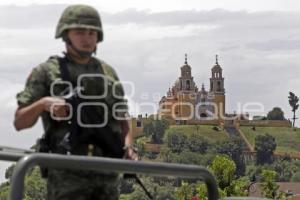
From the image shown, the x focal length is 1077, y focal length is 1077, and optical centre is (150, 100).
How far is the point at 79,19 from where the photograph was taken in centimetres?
398

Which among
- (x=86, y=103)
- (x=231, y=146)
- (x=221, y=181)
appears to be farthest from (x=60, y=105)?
(x=231, y=146)

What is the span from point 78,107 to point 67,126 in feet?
0.27

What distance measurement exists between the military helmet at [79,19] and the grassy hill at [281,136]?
184 m

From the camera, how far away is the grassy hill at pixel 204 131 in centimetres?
18200

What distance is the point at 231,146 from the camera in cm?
17212

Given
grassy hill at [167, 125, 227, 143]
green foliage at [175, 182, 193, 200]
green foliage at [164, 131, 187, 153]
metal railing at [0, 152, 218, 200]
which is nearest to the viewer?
metal railing at [0, 152, 218, 200]

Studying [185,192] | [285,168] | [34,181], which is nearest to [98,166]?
→ [34,181]

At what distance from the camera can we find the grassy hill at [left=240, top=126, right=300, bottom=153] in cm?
18912

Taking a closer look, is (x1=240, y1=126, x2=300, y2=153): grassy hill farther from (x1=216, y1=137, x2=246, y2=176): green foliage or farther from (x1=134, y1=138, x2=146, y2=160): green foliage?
(x1=134, y1=138, x2=146, y2=160): green foliage

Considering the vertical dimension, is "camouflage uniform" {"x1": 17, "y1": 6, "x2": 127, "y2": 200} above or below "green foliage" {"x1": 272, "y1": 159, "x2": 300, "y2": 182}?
below

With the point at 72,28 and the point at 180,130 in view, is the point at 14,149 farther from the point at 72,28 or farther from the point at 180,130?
the point at 180,130

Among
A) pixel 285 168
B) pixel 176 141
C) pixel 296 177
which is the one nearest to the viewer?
pixel 296 177

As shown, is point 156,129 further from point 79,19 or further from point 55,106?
point 55,106

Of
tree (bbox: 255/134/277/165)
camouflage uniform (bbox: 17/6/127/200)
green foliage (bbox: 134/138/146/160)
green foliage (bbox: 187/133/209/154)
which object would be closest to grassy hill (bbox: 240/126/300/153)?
tree (bbox: 255/134/277/165)
